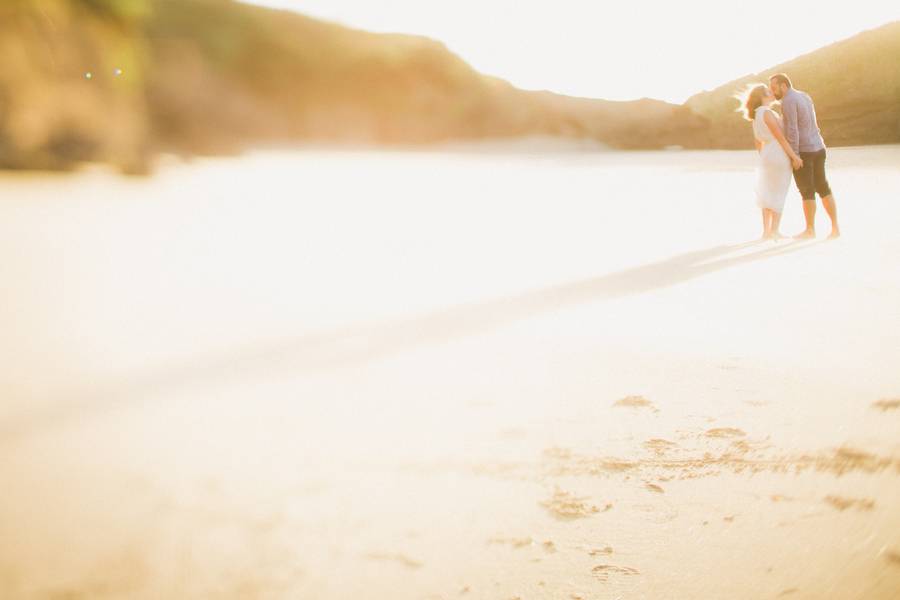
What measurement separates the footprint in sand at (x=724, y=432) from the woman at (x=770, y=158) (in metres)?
2.98

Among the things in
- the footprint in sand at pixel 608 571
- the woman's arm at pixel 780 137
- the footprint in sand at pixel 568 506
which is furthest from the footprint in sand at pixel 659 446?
the woman's arm at pixel 780 137

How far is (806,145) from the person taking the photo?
159 inches

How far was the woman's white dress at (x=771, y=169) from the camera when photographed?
4043mm

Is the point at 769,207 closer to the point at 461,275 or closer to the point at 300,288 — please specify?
the point at 461,275

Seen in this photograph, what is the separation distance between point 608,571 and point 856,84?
1041 centimetres

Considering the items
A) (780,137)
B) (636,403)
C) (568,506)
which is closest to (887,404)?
(636,403)

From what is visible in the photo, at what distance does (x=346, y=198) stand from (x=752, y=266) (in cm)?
348

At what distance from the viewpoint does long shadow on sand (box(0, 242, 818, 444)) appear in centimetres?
162

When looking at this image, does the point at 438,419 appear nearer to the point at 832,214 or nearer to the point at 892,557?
the point at 892,557

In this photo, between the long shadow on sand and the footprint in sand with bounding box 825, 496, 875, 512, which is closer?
the footprint in sand with bounding box 825, 496, 875, 512

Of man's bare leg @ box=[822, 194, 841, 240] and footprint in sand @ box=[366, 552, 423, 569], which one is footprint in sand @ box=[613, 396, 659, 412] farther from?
man's bare leg @ box=[822, 194, 841, 240]

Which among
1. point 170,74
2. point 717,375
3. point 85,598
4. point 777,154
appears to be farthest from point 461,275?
point 777,154

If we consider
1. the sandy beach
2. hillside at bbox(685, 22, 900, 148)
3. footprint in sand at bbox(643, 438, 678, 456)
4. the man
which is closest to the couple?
the man

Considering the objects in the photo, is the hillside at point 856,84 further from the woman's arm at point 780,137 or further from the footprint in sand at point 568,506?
the footprint in sand at point 568,506
